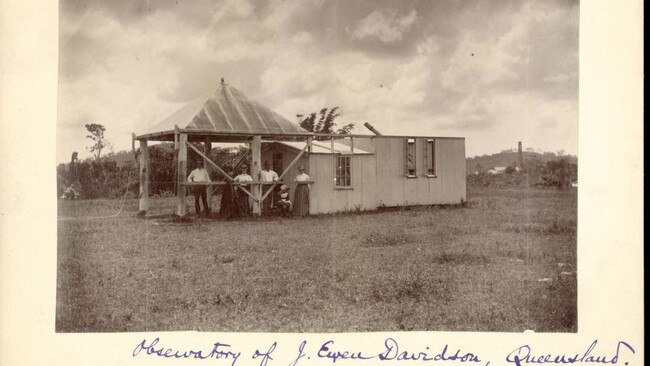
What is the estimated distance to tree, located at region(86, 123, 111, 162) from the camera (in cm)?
461

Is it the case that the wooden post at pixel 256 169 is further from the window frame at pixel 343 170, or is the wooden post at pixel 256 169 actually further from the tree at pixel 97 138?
the tree at pixel 97 138

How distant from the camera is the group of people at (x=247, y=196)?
7.18 meters

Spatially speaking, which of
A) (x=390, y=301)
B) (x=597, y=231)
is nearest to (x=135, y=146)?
(x=390, y=301)

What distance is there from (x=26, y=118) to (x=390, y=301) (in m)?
3.25

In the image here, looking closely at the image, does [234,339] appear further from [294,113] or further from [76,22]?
[76,22]

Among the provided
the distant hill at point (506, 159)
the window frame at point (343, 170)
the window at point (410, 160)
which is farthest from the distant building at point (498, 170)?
the window frame at point (343, 170)

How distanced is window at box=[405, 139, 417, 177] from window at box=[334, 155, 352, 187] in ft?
2.87

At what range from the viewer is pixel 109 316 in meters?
4.34

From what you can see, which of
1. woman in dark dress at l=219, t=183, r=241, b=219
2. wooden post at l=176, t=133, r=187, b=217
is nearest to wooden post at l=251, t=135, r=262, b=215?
woman in dark dress at l=219, t=183, r=241, b=219

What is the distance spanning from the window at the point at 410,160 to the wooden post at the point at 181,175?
2843mm

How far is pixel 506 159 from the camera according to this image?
5.15 meters

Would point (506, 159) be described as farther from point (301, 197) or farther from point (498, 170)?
point (301, 197)

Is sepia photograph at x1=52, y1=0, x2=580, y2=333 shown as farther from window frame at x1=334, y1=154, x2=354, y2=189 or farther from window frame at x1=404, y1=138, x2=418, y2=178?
window frame at x1=334, y1=154, x2=354, y2=189

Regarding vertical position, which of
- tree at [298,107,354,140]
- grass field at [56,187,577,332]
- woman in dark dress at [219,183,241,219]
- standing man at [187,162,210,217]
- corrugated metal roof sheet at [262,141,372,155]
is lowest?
grass field at [56,187,577,332]
